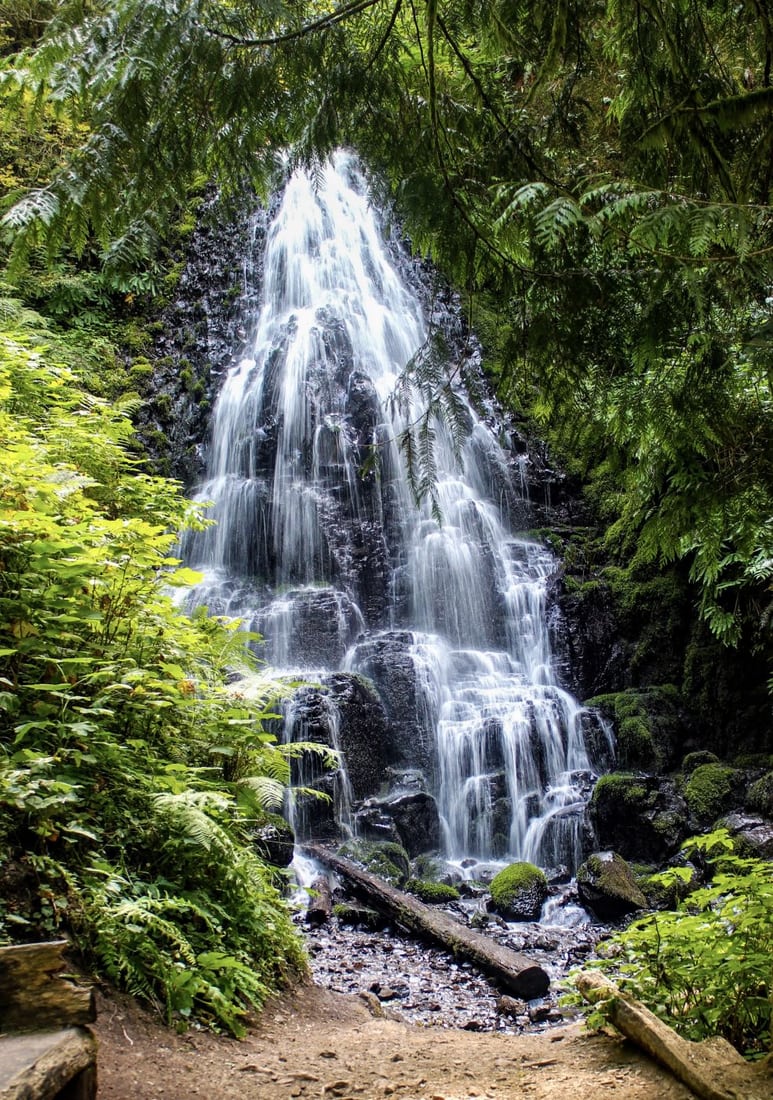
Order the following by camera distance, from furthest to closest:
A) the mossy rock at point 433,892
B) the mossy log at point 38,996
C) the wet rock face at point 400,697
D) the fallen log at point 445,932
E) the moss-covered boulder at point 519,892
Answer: the wet rock face at point 400,697
the mossy rock at point 433,892
the moss-covered boulder at point 519,892
the fallen log at point 445,932
the mossy log at point 38,996

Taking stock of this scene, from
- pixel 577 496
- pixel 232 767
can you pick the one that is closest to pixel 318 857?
pixel 232 767

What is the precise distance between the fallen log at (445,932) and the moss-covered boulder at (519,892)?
0.90 m

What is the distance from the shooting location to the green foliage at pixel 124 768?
273cm

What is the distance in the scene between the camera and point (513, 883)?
755cm

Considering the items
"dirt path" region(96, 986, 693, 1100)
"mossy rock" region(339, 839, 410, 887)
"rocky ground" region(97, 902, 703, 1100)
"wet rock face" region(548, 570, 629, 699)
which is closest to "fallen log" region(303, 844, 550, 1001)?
"mossy rock" region(339, 839, 410, 887)

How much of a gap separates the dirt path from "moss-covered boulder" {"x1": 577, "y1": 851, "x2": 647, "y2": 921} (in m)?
4.18

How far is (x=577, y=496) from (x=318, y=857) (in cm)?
1029

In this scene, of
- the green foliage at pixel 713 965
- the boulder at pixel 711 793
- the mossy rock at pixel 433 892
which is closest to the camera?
the green foliage at pixel 713 965

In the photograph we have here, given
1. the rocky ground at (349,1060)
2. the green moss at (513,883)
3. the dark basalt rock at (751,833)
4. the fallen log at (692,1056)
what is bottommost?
the green moss at (513,883)

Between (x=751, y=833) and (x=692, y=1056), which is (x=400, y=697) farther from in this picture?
(x=692, y=1056)

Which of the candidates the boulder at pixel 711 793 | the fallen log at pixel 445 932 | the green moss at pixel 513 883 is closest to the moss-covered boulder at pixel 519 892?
the green moss at pixel 513 883

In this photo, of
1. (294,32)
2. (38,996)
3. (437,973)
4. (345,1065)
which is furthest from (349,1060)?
(294,32)

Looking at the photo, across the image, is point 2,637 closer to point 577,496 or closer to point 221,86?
point 221,86

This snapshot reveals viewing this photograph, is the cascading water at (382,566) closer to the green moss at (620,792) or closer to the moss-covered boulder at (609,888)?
the green moss at (620,792)
